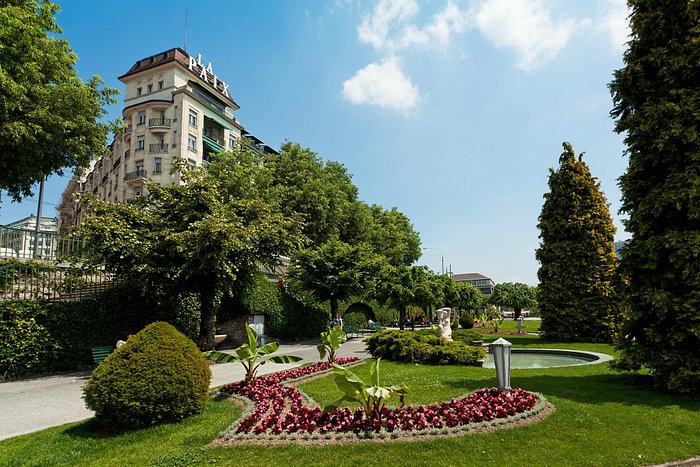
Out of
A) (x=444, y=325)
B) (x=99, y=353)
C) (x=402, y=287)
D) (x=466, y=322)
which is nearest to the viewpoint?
(x=99, y=353)

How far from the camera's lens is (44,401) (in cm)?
953

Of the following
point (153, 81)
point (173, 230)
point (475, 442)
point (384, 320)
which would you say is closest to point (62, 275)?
point (173, 230)

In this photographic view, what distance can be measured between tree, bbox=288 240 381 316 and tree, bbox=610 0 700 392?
1673 centimetres

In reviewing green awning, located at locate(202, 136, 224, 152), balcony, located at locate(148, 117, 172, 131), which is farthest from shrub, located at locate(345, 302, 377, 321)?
balcony, located at locate(148, 117, 172, 131)

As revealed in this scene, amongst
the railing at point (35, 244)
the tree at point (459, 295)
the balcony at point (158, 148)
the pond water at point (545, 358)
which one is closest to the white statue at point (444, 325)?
the pond water at point (545, 358)

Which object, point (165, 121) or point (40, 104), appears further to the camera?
point (165, 121)

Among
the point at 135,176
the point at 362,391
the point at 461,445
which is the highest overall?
the point at 135,176

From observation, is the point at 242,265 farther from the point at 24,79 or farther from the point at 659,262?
the point at 659,262

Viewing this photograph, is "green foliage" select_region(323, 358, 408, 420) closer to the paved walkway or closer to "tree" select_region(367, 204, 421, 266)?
the paved walkway

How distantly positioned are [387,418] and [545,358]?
12.2 m

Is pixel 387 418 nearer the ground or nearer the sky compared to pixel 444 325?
nearer the ground

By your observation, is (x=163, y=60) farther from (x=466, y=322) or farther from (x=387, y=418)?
(x=387, y=418)

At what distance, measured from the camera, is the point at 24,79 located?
46.8 feet

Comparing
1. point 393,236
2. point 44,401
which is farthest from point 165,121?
point 44,401
